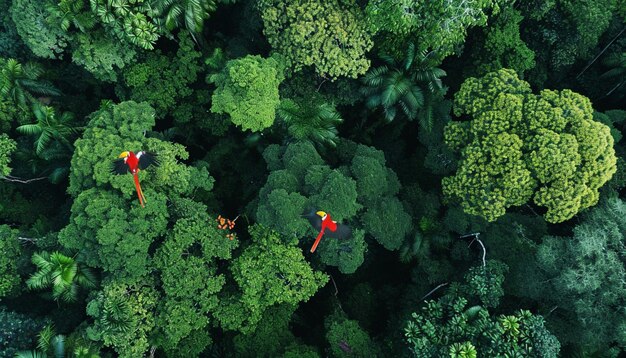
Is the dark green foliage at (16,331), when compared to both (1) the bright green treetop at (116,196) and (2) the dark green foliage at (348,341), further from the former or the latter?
(2) the dark green foliage at (348,341)

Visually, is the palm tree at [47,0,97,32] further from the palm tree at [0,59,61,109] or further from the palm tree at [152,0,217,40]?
the palm tree at [0,59,61,109]

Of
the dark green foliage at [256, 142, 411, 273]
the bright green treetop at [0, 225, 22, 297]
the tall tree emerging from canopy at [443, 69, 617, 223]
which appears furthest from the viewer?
the bright green treetop at [0, 225, 22, 297]

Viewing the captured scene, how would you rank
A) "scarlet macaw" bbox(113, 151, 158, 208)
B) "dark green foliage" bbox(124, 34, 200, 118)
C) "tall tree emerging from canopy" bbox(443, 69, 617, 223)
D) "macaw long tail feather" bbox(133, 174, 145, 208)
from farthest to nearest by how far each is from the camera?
"dark green foliage" bbox(124, 34, 200, 118)
"macaw long tail feather" bbox(133, 174, 145, 208)
"tall tree emerging from canopy" bbox(443, 69, 617, 223)
"scarlet macaw" bbox(113, 151, 158, 208)

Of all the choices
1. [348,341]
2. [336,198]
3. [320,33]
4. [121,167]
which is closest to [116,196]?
[121,167]

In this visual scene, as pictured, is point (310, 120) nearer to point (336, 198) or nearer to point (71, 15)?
point (336, 198)

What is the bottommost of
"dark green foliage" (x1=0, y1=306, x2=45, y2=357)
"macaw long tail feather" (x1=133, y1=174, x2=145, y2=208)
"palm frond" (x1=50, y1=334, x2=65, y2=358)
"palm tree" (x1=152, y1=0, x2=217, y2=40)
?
"dark green foliage" (x1=0, y1=306, x2=45, y2=357)

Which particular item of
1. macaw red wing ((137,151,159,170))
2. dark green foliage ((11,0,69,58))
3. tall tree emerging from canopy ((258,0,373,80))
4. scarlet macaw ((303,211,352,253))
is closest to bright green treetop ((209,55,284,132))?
tall tree emerging from canopy ((258,0,373,80))

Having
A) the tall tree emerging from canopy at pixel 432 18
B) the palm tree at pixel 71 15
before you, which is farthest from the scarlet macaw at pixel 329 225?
the palm tree at pixel 71 15
